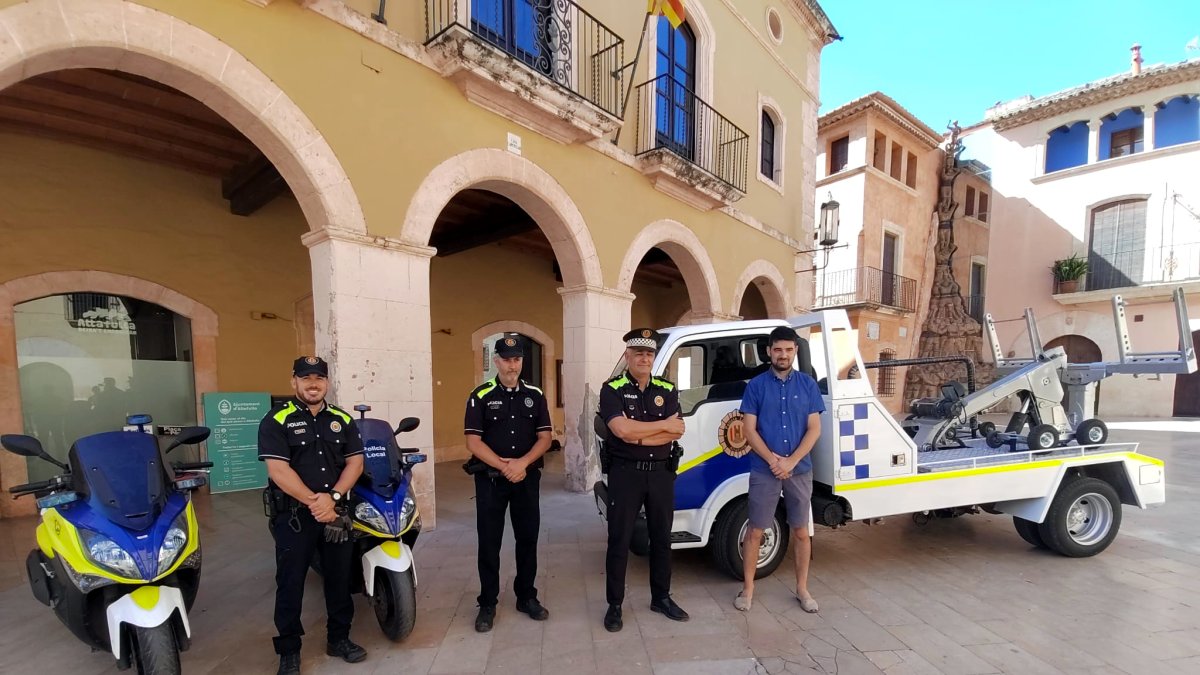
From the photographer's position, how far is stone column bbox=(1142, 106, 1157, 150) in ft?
53.7

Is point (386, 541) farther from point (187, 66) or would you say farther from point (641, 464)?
point (187, 66)

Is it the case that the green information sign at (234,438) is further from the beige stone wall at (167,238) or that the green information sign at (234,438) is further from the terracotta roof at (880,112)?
the terracotta roof at (880,112)

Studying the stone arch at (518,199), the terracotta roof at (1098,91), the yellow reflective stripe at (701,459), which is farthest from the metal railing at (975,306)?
the yellow reflective stripe at (701,459)

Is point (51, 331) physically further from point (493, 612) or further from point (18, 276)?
point (493, 612)

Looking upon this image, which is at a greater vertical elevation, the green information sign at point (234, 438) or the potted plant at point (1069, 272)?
the potted plant at point (1069, 272)

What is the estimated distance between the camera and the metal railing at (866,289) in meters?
16.3

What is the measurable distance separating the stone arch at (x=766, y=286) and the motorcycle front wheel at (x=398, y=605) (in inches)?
→ 292

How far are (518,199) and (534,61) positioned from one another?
1751 mm

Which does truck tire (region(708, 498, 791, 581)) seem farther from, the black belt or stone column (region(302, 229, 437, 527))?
stone column (region(302, 229, 437, 527))

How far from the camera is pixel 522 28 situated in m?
6.37

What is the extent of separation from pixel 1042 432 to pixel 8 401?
34.3 feet

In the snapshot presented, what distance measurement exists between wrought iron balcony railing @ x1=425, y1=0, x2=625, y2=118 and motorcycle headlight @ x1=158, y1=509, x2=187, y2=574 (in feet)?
17.0

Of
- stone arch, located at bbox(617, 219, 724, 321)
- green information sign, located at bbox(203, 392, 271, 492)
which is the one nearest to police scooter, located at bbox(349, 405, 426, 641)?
stone arch, located at bbox(617, 219, 724, 321)

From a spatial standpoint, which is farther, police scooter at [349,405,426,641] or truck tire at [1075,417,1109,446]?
truck tire at [1075,417,1109,446]
